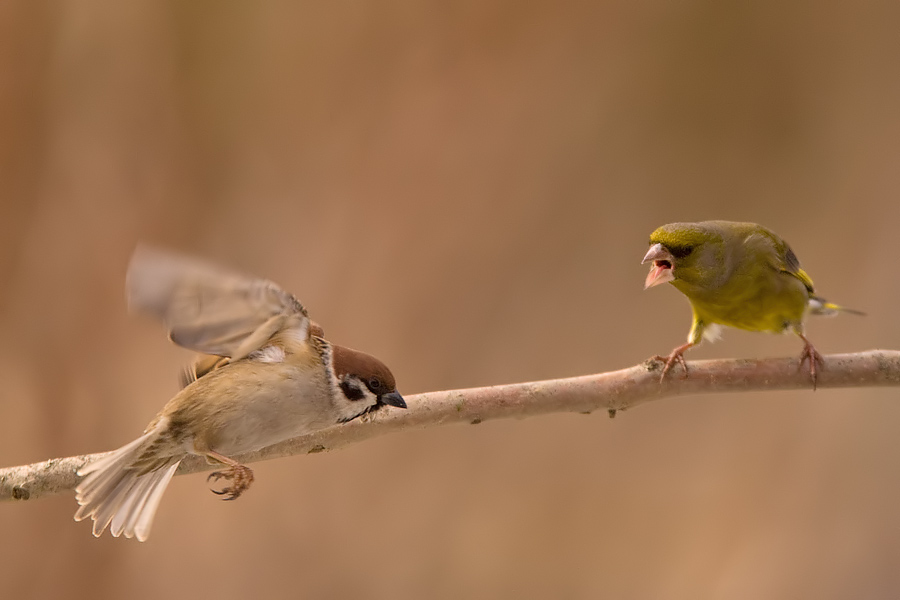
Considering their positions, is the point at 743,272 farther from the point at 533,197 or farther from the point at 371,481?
the point at 371,481

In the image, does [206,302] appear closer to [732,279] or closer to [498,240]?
[732,279]

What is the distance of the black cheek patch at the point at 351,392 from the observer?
223 cm

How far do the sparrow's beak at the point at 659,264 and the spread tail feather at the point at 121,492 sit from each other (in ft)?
5.43

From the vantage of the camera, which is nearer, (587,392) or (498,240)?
(587,392)

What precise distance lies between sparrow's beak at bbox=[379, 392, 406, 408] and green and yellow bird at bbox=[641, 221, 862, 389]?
0.96m

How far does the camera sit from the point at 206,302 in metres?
2.06

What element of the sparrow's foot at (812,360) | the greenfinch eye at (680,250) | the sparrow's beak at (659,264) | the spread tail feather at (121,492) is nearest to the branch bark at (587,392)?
the sparrow's foot at (812,360)

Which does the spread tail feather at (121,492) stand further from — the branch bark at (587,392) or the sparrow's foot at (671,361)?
the sparrow's foot at (671,361)

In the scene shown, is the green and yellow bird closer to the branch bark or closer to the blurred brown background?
the branch bark

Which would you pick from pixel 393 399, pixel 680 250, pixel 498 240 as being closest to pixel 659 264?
pixel 680 250

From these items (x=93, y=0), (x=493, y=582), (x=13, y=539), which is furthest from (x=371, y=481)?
(x=93, y=0)

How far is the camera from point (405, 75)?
4.30m

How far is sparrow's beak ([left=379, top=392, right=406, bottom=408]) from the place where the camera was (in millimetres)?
2227

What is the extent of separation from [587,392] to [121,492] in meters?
1.47
